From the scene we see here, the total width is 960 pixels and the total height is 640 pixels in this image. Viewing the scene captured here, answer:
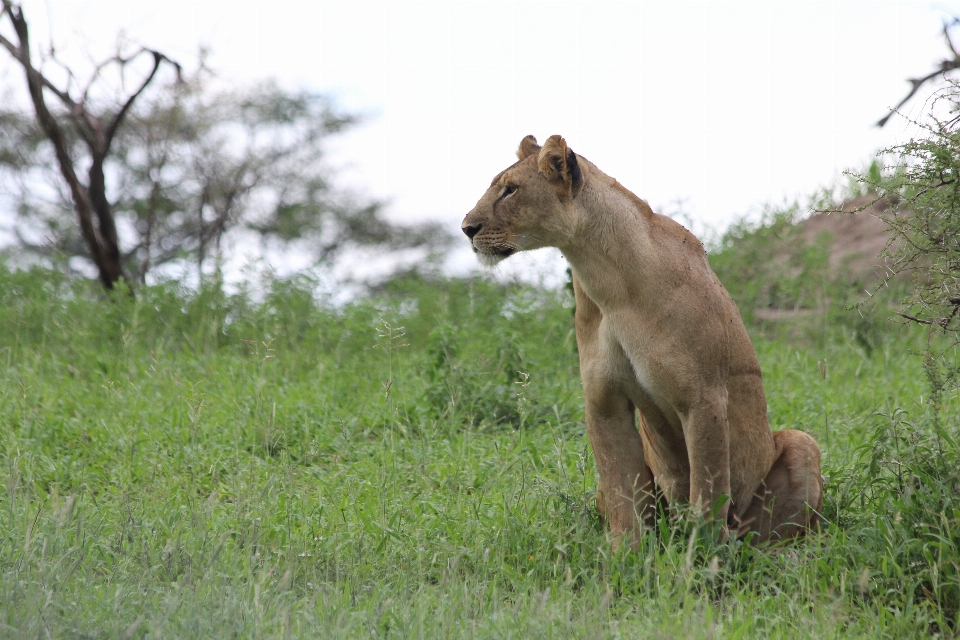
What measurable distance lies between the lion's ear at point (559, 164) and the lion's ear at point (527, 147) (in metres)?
0.25

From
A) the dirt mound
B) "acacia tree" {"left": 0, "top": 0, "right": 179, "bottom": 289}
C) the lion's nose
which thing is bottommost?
the lion's nose

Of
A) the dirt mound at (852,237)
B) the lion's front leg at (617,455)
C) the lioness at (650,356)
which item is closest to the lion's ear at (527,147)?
Answer: the lioness at (650,356)

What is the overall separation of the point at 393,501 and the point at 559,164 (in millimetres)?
1762

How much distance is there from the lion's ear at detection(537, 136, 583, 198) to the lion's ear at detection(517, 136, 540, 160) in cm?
25

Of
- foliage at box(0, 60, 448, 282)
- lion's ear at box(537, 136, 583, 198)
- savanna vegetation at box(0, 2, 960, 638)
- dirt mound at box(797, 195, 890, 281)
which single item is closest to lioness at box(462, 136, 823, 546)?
lion's ear at box(537, 136, 583, 198)

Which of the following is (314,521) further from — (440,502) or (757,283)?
(757,283)

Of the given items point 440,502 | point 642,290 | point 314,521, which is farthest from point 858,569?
point 314,521

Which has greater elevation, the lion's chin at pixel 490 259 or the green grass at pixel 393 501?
the lion's chin at pixel 490 259

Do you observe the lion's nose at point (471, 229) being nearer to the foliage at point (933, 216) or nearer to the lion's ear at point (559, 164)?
the lion's ear at point (559, 164)

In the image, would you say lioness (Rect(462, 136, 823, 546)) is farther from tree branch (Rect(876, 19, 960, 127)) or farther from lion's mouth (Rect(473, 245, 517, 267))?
tree branch (Rect(876, 19, 960, 127))

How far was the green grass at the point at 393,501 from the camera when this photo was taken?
133 inches

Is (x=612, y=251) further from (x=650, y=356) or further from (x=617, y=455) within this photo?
(x=617, y=455)

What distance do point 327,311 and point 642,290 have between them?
4938mm

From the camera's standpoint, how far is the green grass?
3.39m
